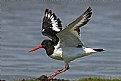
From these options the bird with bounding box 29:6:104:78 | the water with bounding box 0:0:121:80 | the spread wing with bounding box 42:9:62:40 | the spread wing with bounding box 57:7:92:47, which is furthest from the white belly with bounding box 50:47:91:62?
the water with bounding box 0:0:121:80

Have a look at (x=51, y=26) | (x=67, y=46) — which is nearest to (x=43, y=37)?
(x=51, y=26)

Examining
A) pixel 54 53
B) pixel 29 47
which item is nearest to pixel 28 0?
pixel 29 47

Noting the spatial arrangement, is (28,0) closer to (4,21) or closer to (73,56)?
(4,21)

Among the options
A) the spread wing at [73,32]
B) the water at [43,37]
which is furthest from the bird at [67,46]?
the water at [43,37]

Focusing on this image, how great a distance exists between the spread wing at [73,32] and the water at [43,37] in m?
2.79

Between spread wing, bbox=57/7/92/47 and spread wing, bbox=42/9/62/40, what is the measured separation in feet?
2.32

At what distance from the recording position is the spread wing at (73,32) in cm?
1480

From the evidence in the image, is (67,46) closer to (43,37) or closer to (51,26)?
(51,26)

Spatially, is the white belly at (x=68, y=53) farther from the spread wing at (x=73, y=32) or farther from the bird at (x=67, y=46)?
the spread wing at (x=73, y=32)

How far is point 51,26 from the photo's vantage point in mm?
17891

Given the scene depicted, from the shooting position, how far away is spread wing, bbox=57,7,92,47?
48.5ft

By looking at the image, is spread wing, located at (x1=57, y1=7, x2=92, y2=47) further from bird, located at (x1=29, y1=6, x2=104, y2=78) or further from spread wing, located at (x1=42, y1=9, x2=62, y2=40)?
spread wing, located at (x1=42, y1=9, x2=62, y2=40)

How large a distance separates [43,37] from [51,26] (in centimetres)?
713

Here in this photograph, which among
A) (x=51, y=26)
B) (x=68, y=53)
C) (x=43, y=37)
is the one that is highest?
(x=43, y=37)
